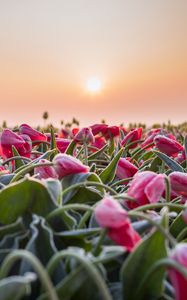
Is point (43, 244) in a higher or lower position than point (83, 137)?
lower

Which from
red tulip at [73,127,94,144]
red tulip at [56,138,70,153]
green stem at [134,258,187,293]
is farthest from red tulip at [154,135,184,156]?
green stem at [134,258,187,293]

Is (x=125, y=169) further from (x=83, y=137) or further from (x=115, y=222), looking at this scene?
(x=115, y=222)

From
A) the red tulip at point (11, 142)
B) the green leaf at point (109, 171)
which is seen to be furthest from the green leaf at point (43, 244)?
the red tulip at point (11, 142)

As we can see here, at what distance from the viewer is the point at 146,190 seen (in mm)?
962

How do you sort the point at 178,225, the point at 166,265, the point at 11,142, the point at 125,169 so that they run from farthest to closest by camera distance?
the point at 11,142 → the point at 125,169 → the point at 178,225 → the point at 166,265

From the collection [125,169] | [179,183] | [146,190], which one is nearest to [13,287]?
[146,190]

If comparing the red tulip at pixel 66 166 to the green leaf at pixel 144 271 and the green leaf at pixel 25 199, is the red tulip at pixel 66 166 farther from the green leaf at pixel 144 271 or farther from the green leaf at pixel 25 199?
the green leaf at pixel 144 271

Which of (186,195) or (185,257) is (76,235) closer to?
(185,257)

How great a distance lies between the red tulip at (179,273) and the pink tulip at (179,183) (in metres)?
0.50

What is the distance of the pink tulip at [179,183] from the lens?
3.87 ft

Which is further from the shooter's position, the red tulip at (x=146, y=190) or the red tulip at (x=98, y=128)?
the red tulip at (x=98, y=128)

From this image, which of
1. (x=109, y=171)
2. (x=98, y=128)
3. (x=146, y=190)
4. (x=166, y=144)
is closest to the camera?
(x=146, y=190)

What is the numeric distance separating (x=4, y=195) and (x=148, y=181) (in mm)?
278

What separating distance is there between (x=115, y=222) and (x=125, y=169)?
0.77 metres
